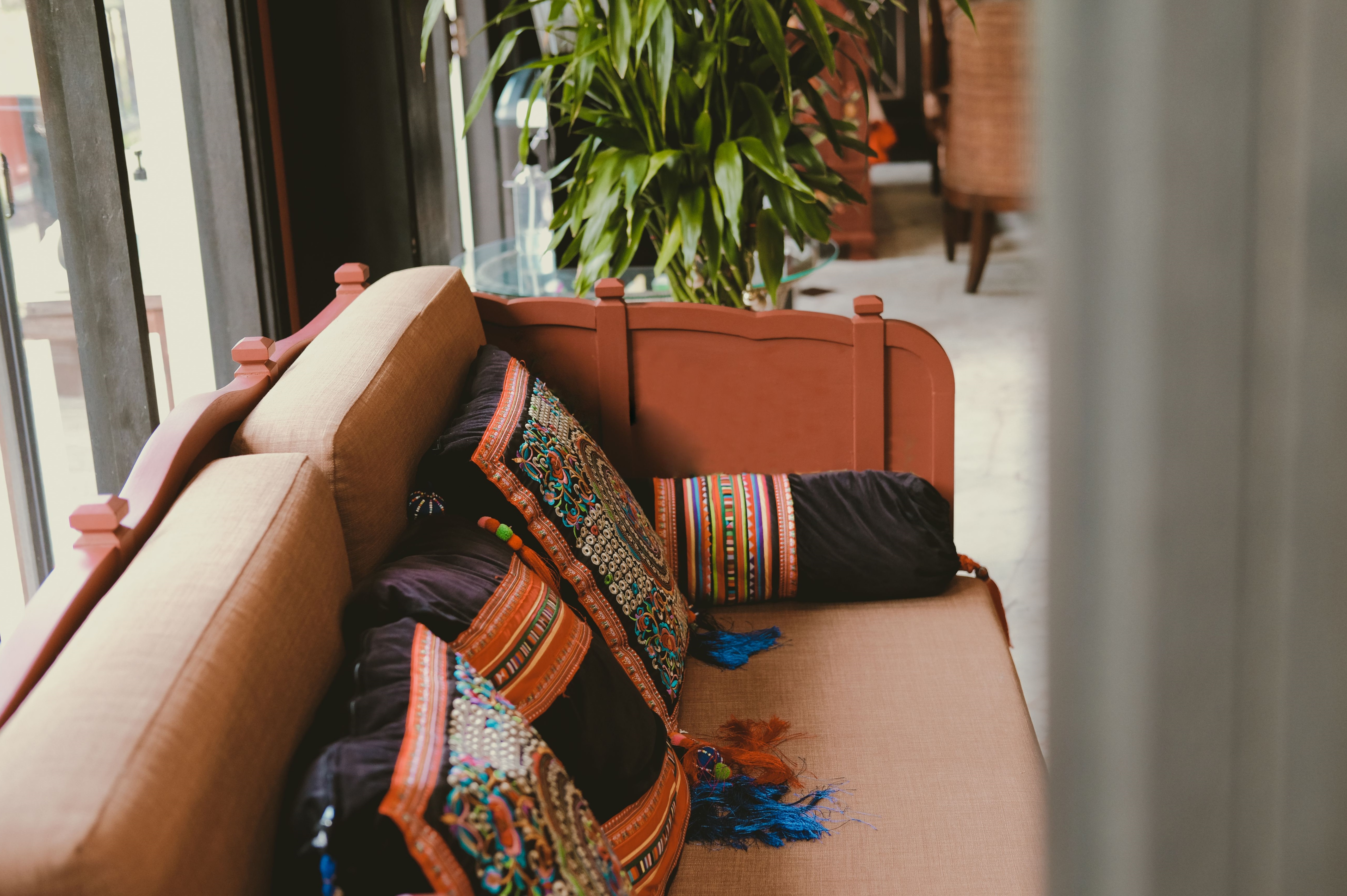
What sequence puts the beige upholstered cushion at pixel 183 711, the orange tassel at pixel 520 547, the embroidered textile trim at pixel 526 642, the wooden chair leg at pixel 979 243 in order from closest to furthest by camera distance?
the beige upholstered cushion at pixel 183 711, the embroidered textile trim at pixel 526 642, the orange tassel at pixel 520 547, the wooden chair leg at pixel 979 243

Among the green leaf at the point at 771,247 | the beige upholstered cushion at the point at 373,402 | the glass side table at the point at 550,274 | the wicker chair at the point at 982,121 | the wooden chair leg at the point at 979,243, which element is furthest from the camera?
the wooden chair leg at the point at 979,243

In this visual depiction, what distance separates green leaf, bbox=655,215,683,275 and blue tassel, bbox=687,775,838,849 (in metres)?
0.90

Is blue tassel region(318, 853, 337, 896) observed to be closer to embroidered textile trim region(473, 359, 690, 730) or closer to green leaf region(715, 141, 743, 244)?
embroidered textile trim region(473, 359, 690, 730)

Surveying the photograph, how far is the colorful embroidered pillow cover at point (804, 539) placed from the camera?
A: 1.71 metres

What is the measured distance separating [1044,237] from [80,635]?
799 mm

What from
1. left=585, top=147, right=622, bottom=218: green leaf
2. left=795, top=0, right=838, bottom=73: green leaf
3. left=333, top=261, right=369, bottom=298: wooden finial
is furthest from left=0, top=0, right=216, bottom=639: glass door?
left=795, top=0, right=838, bottom=73: green leaf

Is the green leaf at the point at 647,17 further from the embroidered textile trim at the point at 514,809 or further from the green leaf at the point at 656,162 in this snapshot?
the embroidered textile trim at the point at 514,809

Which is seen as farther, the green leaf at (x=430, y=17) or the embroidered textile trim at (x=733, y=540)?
the green leaf at (x=430, y=17)

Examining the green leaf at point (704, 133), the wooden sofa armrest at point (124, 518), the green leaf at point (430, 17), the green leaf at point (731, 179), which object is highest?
the green leaf at point (430, 17)

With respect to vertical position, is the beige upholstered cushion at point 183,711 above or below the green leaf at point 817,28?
below

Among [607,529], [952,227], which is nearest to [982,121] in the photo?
[952,227]

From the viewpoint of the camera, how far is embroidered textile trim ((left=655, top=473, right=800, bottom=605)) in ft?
5.59

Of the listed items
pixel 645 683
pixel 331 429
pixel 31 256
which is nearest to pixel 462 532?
pixel 331 429

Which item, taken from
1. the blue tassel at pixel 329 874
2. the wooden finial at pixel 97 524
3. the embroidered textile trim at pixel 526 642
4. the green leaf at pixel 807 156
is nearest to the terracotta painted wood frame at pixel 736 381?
the green leaf at pixel 807 156
